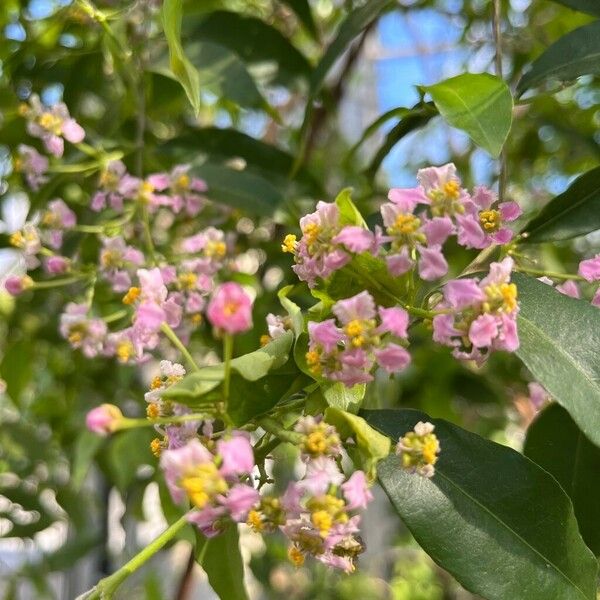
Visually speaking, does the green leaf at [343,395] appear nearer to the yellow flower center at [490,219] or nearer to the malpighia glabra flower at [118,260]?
the yellow flower center at [490,219]

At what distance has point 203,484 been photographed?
33 centimetres

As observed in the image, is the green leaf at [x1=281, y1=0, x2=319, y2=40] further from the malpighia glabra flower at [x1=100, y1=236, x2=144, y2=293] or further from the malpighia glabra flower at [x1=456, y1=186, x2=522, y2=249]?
the malpighia glabra flower at [x1=456, y1=186, x2=522, y2=249]

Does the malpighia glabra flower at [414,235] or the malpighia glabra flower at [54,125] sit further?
the malpighia glabra flower at [54,125]

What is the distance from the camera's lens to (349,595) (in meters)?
1.79

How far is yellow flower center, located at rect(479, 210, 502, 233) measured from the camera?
1.50 feet

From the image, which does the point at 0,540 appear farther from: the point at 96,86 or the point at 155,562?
the point at 155,562

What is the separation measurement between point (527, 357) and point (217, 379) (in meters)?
0.15

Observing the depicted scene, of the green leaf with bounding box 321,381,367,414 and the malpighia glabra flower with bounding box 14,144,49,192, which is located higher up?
the green leaf with bounding box 321,381,367,414

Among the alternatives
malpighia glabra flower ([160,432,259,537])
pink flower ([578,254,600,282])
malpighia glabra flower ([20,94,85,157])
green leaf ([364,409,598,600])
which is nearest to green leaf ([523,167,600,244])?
pink flower ([578,254,600,282])

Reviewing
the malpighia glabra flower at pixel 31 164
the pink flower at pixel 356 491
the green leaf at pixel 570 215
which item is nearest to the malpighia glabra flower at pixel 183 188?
the malpighia glabra flower at pixel 31 164

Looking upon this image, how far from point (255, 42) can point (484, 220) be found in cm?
47

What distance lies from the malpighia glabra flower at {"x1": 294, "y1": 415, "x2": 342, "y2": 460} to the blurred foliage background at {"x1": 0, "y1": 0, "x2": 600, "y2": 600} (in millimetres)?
245

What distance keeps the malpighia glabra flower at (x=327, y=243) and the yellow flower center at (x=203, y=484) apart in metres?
0.12

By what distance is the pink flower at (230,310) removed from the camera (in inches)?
13.1
